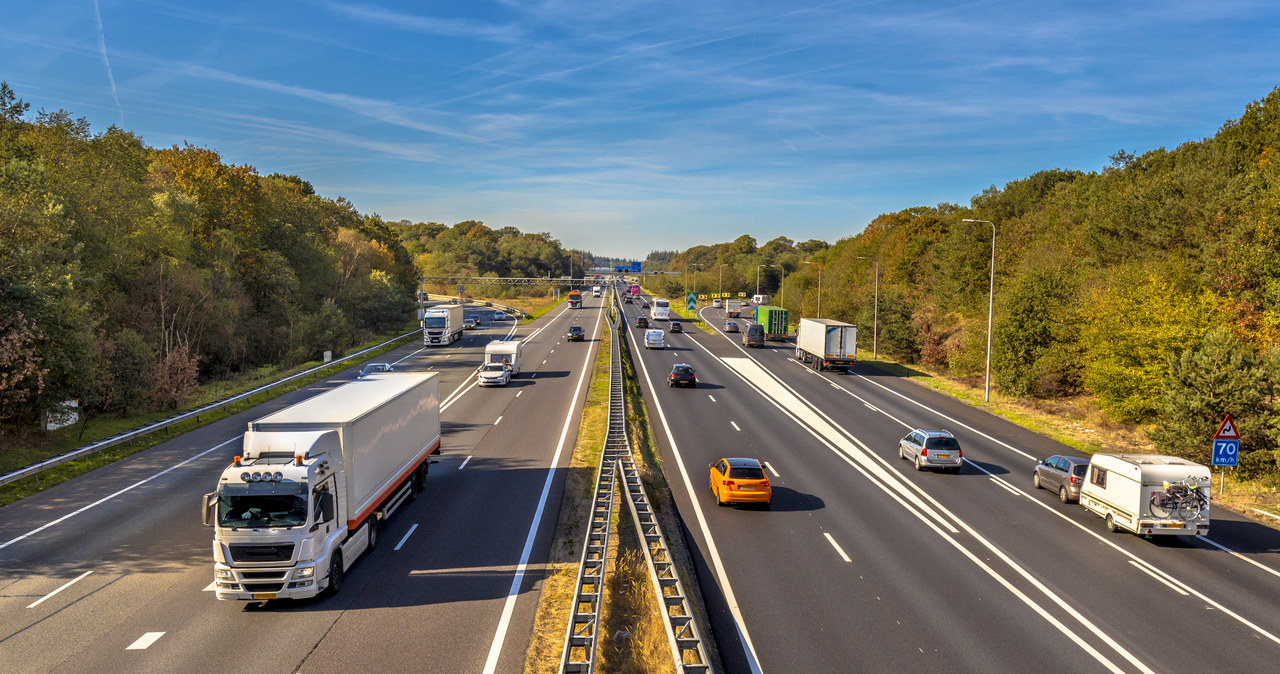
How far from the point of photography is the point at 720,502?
2256 centimetres

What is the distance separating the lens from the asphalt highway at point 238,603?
1191 cm

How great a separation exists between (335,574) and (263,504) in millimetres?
2071

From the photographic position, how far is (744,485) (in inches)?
857

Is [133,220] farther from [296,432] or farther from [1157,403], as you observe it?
[1157,403]

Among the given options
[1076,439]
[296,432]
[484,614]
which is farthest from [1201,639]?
[1076,439]

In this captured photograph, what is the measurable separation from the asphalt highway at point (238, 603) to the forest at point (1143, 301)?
80.4 ft

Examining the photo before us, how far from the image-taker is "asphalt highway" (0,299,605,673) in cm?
1191

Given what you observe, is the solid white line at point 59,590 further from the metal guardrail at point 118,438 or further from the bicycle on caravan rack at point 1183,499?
the bicycle on caravan rack at point 1183,499

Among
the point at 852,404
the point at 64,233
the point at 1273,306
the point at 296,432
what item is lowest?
the point at 852,404

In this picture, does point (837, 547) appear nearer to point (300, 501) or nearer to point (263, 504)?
point (300, 501)

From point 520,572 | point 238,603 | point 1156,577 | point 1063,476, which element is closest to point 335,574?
point 238,603

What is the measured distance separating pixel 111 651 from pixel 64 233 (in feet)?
91.0

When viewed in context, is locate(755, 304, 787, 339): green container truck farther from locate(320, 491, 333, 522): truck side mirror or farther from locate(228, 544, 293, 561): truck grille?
locate(228, 544, 293, 561): truck grille

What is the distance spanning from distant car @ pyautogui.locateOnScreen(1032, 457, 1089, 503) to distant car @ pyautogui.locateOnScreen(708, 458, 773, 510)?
32.4 ft
